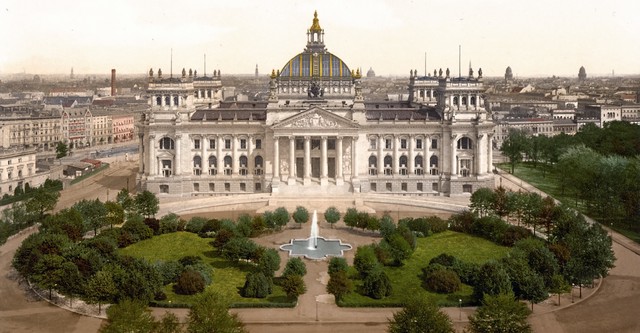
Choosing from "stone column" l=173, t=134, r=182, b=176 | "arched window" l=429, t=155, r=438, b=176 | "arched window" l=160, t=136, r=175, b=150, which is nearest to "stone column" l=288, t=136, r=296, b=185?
"stone column" l=173, t=134, r=182, b=176

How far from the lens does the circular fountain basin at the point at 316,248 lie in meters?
71.2

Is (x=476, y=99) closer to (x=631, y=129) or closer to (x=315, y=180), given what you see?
(x=315, y=180)

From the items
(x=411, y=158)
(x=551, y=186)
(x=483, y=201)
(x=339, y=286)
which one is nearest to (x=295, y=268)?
(x=339, y=286)

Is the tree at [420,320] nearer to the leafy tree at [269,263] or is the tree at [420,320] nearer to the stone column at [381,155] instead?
the leafy tree at [269,263]

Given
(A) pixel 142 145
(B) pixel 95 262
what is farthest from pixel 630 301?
(A) pixel 142 145

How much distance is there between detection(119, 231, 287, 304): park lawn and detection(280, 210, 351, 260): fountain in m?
7.75

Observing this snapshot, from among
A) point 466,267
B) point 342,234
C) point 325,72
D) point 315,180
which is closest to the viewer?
point 466,267

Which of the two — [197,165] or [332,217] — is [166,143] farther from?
[332,217]

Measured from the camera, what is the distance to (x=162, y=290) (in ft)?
184

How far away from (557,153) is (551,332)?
87414 millimetres

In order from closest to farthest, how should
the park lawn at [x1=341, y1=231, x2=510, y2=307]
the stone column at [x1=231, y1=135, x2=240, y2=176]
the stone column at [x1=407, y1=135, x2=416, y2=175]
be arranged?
the park lawn at [x1=341, y1=231, x2=510, y2=307] < the stone column at [x1=407, y1=135, x2=416, y2=175] < the stone column at [x1=231, y1=135, x2=240, y2=176]

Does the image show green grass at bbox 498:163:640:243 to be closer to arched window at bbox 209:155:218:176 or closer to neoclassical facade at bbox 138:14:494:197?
neoclassical facade at bbox 138:14:494:197

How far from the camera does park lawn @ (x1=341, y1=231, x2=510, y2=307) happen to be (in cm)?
5562

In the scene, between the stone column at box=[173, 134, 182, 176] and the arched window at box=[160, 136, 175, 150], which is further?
the arched window at box=[160, 136, 175, 150]
